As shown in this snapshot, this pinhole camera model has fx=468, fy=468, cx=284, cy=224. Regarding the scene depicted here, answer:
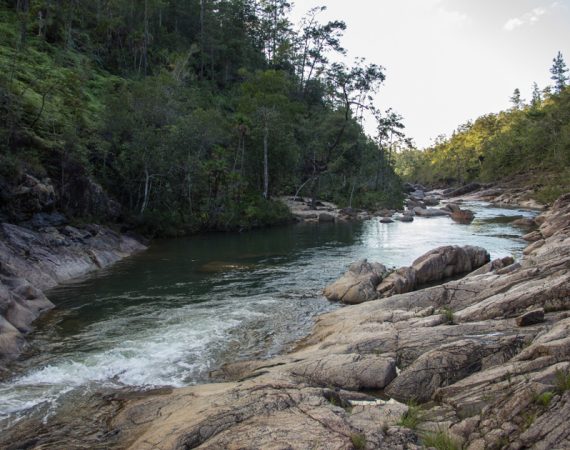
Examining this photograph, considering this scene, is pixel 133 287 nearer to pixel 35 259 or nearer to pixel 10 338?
pixel 35 259

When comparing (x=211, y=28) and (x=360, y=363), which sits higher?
(x=211, y=28)

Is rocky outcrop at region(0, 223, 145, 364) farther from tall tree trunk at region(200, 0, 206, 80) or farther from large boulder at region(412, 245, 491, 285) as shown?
Answer: tall tree trunk at region(200, 0, 206, 80)

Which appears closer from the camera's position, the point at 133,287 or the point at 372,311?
the point at 372,311

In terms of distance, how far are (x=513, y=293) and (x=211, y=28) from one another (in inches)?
2548

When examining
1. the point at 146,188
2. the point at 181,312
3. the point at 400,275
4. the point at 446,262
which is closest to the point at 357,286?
the point at 400,275

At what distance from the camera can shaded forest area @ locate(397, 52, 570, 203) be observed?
71.6 m

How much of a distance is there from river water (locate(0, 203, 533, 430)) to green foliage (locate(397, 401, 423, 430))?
17.9 feet

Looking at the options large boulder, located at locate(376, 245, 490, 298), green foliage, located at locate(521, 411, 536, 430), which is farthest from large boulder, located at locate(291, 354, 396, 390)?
large boulder, located at locate(376, 245, 490, 298)

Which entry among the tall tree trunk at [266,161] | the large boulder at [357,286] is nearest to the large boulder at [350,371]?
the large boulder at [357,286]

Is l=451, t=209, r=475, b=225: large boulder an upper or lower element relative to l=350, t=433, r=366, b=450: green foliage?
upper

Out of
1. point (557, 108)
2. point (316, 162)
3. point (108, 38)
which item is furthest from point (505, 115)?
point (108, 38)

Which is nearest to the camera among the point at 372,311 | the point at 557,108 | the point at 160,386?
the point at 160,386

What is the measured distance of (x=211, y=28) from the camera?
66875 mm

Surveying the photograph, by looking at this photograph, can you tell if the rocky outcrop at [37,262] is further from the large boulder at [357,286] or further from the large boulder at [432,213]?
the large boulder at [432,213]
